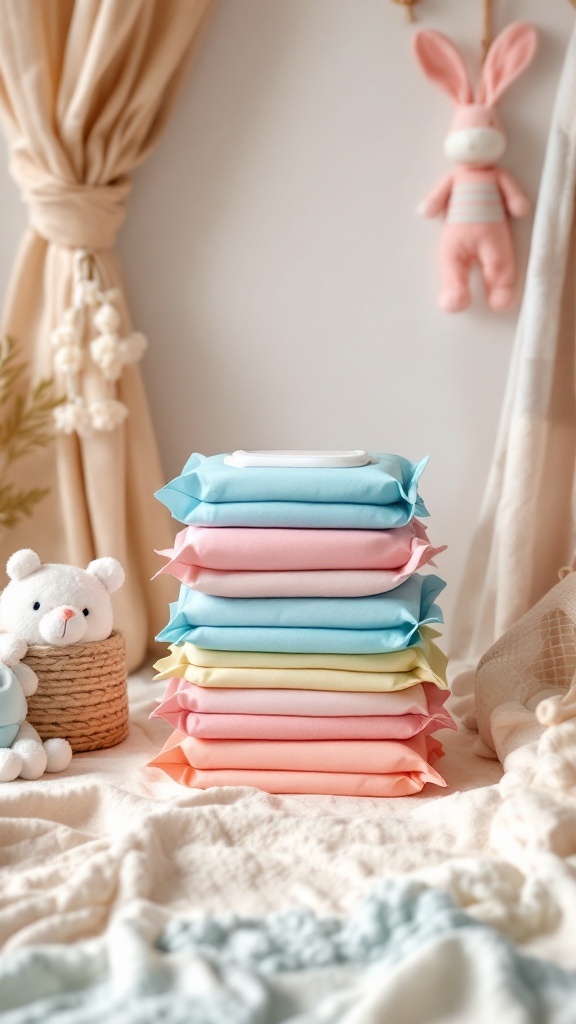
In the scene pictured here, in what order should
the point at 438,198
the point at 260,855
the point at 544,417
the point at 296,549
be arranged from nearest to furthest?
the point at 260,855 < the point at 296,549 < the point at 544,417 < the point at 438,198

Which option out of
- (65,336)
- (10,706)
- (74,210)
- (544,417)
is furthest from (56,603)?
(544,417)

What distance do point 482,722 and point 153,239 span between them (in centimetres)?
116

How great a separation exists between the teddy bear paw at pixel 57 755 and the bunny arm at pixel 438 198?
119 centimetres

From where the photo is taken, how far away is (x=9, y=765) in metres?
1.41

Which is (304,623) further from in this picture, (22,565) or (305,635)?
(22,565)

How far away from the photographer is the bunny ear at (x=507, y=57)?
76.4 inches

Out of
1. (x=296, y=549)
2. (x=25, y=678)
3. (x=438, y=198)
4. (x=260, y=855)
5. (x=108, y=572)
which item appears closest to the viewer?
(x=260, y=855)

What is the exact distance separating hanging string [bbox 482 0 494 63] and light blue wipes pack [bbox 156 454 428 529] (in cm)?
100

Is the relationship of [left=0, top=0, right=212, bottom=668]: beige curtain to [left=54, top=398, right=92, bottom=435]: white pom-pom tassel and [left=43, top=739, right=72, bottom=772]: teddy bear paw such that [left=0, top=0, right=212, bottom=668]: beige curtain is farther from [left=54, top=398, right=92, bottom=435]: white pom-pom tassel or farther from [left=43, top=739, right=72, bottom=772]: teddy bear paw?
[left=43, top=739, right=72, bottom=772]: teddy bear paw

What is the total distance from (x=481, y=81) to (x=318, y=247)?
0.43 meters

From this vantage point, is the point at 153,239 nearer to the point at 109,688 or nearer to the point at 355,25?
the point at 355,25

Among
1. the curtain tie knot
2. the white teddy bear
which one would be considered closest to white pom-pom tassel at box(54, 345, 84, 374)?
the curtain tie knot

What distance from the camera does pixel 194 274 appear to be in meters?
2.12

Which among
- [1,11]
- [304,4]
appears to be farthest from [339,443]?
[1,11]
